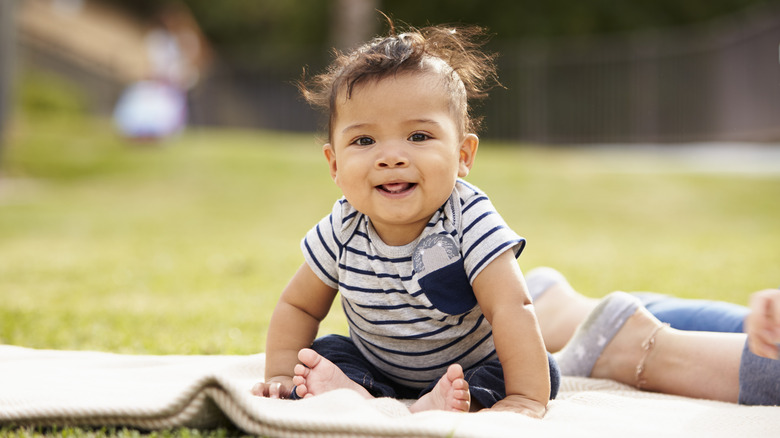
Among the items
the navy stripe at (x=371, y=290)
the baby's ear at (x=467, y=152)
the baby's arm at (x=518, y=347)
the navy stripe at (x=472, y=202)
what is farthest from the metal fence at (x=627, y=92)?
the baby's arm at (x=518, y=347)

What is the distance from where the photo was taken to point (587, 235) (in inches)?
319

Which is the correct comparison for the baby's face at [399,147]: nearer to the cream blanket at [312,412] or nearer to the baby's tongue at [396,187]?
the baby's tongue at [396,187]

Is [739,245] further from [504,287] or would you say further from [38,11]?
[38,11]

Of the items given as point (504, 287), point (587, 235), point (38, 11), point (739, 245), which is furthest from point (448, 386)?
point (38, 11)

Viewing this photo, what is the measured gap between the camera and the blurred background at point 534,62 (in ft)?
55.7

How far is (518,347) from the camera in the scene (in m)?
2.07

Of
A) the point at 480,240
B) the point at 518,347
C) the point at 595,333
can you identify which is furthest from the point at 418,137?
the point at 595,333

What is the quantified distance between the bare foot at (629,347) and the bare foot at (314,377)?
89cm

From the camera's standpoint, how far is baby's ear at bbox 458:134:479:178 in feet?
7.73

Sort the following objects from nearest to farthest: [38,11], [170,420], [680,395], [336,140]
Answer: [170,420], [336,140], [680,395], [38,11]

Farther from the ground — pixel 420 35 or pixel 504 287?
pixel 420 35

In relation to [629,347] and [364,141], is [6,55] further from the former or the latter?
[629,347]

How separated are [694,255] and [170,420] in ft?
16.8

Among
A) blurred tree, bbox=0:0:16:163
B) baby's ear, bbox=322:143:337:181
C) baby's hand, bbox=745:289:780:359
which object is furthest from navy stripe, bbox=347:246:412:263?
blurred tree, bbox=0:0:16:163
